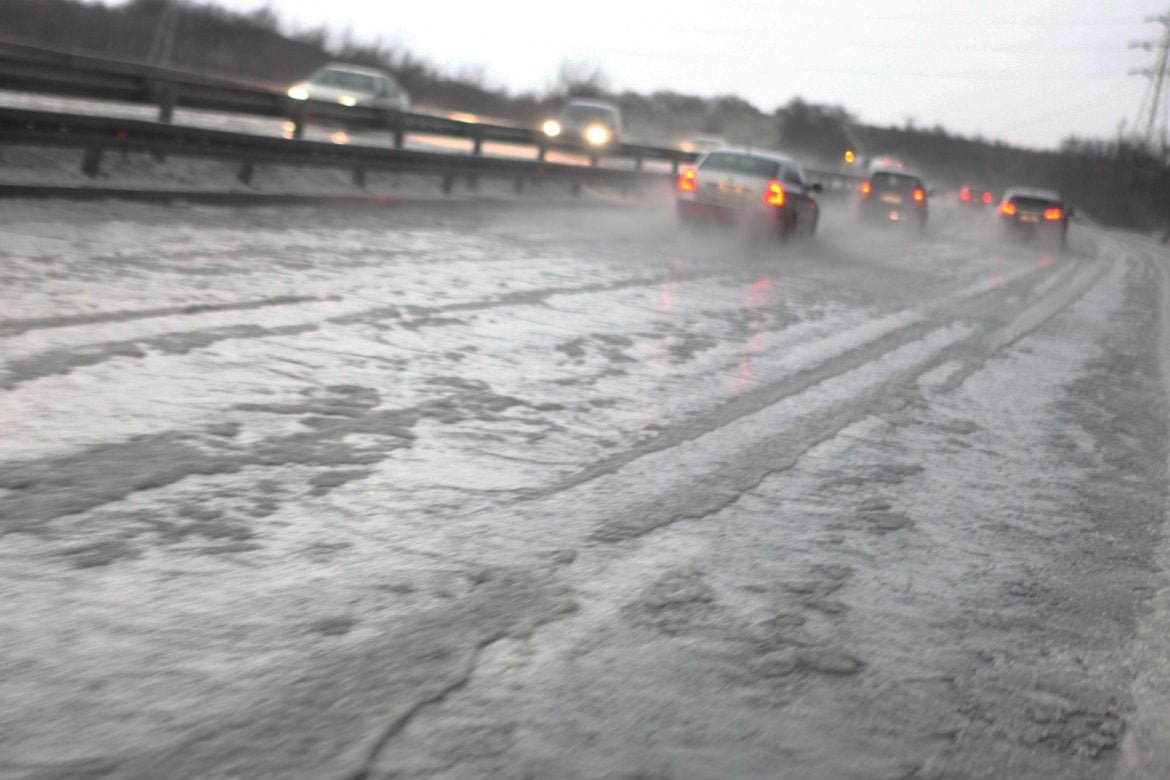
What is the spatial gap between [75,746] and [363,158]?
17.1 metres

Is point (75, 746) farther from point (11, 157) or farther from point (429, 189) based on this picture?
point (429, 189)

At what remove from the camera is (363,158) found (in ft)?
62.9

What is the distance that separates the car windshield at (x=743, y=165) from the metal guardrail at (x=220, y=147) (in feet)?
13.8

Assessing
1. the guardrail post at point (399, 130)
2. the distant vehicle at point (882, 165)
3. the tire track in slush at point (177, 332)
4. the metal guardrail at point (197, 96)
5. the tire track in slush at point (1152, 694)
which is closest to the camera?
the tire track in slush at point (1152, 694)

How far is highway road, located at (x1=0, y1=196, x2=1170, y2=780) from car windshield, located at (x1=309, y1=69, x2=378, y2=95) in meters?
19.4

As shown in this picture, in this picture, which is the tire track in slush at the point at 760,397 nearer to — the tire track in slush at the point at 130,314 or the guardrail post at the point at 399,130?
the tire track in slush at the point at 130,314

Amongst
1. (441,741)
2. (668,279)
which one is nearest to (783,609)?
(441,741)

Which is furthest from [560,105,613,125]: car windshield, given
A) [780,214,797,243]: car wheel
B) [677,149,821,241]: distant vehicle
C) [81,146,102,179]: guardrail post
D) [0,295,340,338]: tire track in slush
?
[0,295,340,338]: tire track in slush

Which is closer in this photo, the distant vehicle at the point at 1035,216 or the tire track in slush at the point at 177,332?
the tire track in slush at the point at 177,332

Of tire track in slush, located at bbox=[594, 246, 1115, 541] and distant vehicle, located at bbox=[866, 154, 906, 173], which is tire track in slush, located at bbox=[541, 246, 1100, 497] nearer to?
tire track in slush, located at bbox=[594, 246, 1115, 541]

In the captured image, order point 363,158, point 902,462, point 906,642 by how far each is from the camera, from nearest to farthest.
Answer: point 906,642, point 902,462, point 363,158

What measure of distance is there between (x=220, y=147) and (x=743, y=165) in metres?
7.99

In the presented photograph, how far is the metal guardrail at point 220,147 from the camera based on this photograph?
13.4 metres

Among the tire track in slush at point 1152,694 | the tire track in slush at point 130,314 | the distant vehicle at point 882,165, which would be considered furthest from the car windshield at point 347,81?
the tire track in slush at point 1152,694
